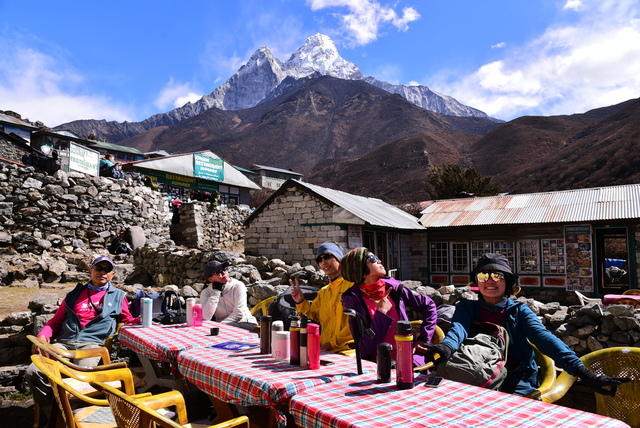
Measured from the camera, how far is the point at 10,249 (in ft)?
41.5

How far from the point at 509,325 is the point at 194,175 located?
1115 inches

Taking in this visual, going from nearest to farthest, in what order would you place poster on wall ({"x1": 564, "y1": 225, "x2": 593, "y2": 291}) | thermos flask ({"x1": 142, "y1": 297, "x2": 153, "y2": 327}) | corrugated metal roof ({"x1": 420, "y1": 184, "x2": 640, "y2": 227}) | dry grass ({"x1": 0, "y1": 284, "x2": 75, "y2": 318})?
thermos flask ({"x1": 142, "y1": 297, "x2": 153, "y2": 327}) → dry grass ({"x1": 0, "y1": 284, "x2": 75, "y2": 318}) → corrugated metal roof ({"x1": 420, "y1": 184, "x2": 640, "y2": 227}) → poster on wall ({"x1": 564, "y1": 225, "x2": 593, "y2": 291})

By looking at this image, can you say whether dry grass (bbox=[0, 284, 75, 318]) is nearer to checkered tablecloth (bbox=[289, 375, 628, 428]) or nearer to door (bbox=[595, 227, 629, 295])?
checkered tablecloth (bbox=[289, 375, 628, 428])

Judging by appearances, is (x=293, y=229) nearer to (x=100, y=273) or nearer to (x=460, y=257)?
(x=460, y=257)

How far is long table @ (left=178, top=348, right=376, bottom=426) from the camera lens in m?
2.15

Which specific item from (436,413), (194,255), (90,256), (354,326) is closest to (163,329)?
(354,326)

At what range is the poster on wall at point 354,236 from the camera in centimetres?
1223

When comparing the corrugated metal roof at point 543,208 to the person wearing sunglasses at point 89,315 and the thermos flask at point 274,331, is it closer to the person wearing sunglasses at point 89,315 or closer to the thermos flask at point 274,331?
the person wearing sunglasses at point 89,315

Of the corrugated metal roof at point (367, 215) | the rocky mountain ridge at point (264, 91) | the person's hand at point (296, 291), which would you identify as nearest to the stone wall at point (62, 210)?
the corrugated metal roof at point (367, 215)

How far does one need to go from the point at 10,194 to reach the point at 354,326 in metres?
15.4

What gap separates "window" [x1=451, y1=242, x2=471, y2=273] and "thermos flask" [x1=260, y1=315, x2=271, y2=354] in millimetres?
13396

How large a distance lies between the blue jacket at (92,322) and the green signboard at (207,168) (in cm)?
2558

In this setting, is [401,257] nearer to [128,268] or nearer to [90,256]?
[128,268]

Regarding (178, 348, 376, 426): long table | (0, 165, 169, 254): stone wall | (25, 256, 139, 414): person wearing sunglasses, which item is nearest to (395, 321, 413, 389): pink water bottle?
(178, 348, 376, 426): long table
